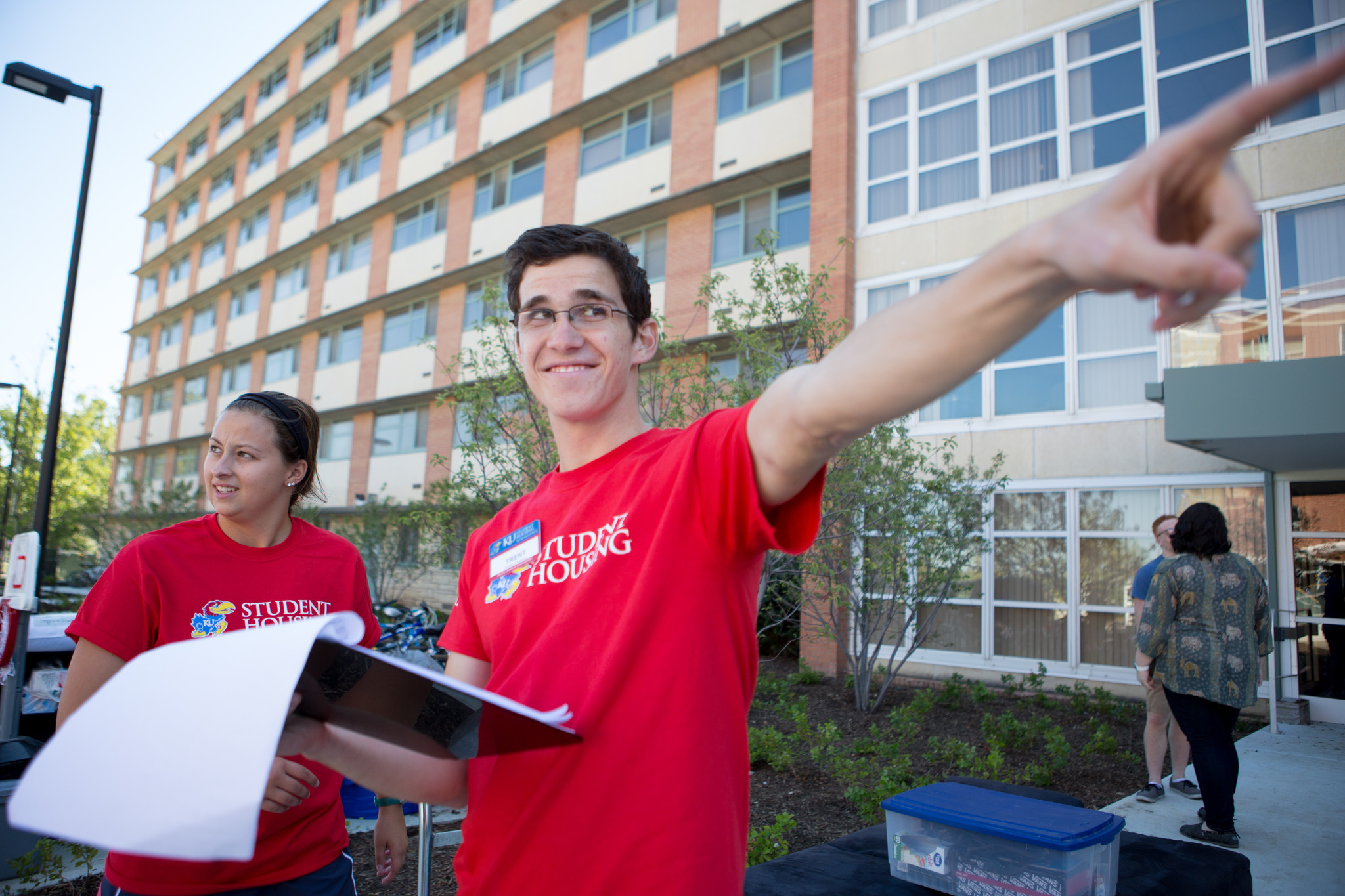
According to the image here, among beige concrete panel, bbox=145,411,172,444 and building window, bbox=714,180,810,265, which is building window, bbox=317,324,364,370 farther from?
building window, bbox=714,180,810,265

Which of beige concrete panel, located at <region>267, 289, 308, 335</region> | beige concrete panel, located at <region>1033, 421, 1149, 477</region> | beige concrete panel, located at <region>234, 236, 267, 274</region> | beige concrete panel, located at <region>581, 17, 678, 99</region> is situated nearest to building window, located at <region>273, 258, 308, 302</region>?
beige concrete panel, located at <region>267, 289, 308, 335</region>

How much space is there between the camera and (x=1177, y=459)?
10.8 metres

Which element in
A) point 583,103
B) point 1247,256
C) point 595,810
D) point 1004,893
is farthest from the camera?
point 583,103

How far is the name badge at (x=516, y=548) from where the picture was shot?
5.00ft

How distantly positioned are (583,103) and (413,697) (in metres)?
19.3

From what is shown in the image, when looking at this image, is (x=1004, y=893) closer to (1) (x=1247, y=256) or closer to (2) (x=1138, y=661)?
(1) (x=1247, y=256)

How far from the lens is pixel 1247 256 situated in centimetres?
64

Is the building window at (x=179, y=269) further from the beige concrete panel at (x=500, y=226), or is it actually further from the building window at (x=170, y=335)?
the beige concrete panel at (x=500, y=226)

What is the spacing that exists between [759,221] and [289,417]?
1433 centimetres

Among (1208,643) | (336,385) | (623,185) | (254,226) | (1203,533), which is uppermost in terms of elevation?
(254,226)

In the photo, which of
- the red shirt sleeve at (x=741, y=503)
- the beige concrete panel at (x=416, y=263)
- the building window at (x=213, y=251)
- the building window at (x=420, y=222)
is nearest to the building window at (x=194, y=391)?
the building window at (x=213, y=251)

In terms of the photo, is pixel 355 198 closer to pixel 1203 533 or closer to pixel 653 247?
pixel 653 247

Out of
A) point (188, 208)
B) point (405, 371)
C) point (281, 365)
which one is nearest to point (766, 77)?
A: point (405, 371)

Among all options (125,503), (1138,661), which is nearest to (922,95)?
(1138,661)
